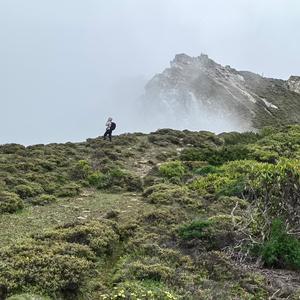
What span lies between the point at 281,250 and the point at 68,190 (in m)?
10.7

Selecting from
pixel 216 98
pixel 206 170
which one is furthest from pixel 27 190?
pixel 216 98

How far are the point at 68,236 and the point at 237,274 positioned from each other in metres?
4.00

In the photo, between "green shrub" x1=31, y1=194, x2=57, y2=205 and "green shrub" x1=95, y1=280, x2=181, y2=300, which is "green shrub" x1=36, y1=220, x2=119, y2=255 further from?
"green shrub" x1=31, y1=194, x2=57, y2=205

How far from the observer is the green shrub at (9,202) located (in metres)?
16.1

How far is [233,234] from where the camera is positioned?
11969 mm

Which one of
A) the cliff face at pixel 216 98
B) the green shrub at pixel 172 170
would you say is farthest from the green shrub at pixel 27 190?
the cliff face at pixel 216 98

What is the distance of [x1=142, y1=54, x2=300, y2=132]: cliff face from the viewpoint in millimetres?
80113

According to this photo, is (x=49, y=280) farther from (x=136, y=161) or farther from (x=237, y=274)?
(x=136, y=161)

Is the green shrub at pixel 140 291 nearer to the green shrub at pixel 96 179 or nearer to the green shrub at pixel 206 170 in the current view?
the green shrub at pixel 96 179

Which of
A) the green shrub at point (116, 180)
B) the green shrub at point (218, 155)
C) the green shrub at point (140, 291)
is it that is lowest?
the green shrub at point (140, 291)

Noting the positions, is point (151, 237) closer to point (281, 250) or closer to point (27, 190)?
point (281, 250)

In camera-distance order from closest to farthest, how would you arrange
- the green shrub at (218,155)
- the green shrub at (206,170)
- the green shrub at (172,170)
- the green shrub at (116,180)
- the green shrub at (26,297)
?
the green shrub at (26,297) → the green shrub at (116,180) → the green shrub at (206,170) → the green shrub at (172,170) → the green shrub at (218,155)

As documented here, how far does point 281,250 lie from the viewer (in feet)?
36.3

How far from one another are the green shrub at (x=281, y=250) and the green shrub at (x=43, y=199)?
906 centimetres
